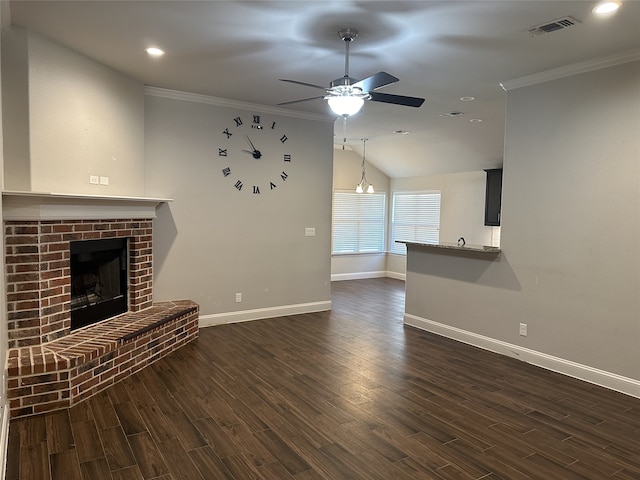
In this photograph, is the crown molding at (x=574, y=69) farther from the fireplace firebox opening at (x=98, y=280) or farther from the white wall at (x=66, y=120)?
the fireplace firebox opening at (x=98, y=280)

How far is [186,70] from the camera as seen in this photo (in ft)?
13.8

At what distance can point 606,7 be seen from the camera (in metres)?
2.75

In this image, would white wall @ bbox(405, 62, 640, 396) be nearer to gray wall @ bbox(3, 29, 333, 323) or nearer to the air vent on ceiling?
the air vent on ceiling

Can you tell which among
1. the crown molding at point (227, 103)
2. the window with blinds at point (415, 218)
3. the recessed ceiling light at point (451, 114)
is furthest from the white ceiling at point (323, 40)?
the window with blinds at point (415, 218)

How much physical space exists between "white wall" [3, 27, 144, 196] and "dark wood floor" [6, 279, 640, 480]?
1.84 meters

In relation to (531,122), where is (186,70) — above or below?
above

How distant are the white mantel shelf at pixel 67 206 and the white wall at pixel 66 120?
0.20 meters

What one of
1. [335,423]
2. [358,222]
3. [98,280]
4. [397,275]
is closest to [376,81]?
[335,423]

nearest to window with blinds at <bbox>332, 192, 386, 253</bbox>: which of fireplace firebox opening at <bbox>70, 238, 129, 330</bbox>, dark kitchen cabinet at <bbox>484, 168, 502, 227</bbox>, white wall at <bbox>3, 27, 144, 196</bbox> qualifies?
dark kitchen cabinet at <bbox>484, 168, 502, 227</bbox>

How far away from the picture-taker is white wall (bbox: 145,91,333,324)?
5.04m

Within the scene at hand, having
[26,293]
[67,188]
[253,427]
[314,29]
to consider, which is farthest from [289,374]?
[314,29]

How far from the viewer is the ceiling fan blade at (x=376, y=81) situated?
290cm

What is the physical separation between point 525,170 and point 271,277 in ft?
11.0

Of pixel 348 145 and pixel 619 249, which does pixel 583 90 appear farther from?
pixel 348 145
